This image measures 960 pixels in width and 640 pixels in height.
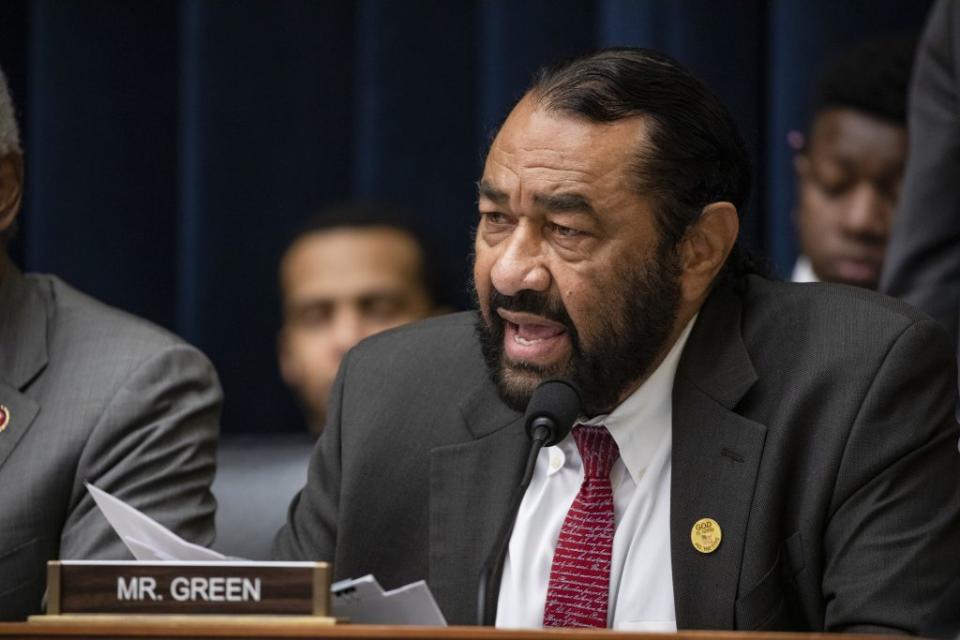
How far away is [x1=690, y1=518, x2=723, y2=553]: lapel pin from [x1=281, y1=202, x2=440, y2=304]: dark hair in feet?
5.55

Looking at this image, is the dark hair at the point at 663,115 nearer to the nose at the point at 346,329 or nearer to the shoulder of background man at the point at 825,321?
the shoulder of background man at the point at 825,321

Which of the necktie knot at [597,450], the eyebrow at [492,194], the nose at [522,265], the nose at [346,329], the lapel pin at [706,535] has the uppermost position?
the eyebrow at [492,194]

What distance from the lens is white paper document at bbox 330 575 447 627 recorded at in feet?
5.56

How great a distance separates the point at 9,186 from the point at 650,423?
1.09 m

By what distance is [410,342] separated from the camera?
2559 millimetres

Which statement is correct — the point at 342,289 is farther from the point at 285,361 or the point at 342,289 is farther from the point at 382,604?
the point at 382,604

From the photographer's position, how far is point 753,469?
217 cm

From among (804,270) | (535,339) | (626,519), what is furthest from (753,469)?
(804,270)

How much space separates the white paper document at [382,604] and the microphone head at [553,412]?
0.29m

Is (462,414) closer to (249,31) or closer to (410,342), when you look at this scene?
(410,342)

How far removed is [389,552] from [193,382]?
1.53ft

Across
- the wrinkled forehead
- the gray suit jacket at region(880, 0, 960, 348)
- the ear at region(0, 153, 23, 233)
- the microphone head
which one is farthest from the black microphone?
the gray suit jacket at region(880, 0, 960, 348)

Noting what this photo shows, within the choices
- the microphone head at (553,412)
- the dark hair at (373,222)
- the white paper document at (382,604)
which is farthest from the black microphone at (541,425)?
the dark hair at (373,222)

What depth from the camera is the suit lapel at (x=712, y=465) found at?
2.12m
